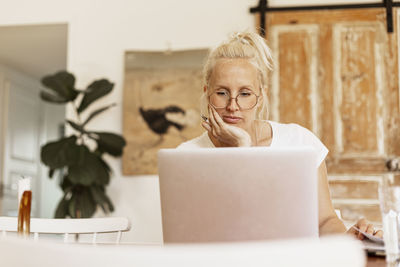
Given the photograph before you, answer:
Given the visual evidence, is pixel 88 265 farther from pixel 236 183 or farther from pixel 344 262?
pixel 236 183

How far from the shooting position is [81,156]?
13.4 feet

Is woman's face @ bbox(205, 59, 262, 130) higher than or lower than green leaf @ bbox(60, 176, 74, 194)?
higher

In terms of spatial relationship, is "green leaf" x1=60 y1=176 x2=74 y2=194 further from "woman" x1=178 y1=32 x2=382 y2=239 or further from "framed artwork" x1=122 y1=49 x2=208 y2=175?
"woman" x1=178 y1=32 x2=382 y2=239

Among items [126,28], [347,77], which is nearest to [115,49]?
[126,28]

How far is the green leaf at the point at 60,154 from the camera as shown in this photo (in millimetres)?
4039

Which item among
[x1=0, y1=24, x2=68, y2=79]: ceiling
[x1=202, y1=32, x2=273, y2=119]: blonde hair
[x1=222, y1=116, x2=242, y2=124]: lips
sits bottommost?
[x1=222, y1=116, x2=242, y2=124]: lips

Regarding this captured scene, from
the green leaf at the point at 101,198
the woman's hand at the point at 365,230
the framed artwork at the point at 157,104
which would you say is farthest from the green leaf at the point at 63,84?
the woman's hand at the point at 365,230

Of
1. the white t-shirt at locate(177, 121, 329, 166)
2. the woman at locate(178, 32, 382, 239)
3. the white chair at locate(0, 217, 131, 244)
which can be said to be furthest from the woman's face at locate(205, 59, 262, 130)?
the white chair at locate(0, 217, 131, 244)

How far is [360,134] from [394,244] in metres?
3.20

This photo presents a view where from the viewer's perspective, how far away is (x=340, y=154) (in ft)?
13.8

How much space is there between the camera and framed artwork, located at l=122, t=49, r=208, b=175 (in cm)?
446

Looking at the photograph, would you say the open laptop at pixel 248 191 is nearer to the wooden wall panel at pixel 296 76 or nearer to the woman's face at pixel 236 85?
the woman's face at pixel 236 85

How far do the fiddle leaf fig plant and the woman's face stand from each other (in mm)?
2304

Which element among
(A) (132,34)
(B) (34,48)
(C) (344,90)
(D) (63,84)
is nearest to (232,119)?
(C) (344,90)
